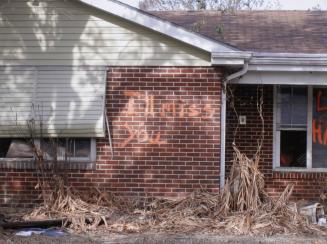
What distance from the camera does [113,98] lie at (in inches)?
385

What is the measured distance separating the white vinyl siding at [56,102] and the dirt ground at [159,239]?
2148 millimetres

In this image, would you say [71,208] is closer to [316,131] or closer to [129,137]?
[129,137]

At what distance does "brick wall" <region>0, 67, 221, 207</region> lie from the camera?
9.70 metres

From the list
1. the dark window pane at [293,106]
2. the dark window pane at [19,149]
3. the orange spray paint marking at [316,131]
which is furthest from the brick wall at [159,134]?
the orange spray paint marking at [316,131]

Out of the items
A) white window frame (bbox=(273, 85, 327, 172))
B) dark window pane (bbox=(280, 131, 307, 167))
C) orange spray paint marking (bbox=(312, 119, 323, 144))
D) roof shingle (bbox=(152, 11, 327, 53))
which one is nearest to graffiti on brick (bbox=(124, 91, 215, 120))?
roof shingle (bbox=(152, 11, 327, 53))

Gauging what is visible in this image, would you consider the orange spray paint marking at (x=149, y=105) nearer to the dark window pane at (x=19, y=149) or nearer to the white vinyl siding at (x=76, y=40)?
the white vinyl siding at (x=76, y=40)

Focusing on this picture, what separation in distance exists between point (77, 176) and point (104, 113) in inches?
45.7

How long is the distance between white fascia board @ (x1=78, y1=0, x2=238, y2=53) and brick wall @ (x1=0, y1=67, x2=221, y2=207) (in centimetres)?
51

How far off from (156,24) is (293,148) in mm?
3575

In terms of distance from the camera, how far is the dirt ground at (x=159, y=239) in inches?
306

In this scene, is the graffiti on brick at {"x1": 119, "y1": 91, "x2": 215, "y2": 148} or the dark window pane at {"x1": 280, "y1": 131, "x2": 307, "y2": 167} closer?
the graffiti on brick at {"x1": 119, "y1": 91, "x2": 215, "y2": 148}

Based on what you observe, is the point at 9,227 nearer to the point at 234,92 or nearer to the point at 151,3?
the point at 234,92

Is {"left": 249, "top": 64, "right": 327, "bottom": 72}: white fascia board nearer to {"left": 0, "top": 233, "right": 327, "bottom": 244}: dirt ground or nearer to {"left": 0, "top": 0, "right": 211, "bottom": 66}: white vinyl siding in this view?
{"left": 0, "top": 0, "right": 211, "bottom": 66}: white vinyl siding

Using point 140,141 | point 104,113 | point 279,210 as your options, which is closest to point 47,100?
point 104,113
